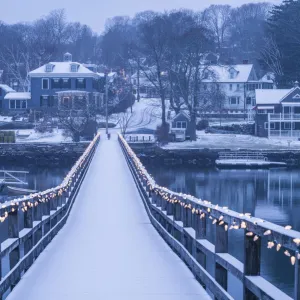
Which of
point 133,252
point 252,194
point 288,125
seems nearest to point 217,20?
point 288,125

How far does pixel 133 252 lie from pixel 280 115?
170ft

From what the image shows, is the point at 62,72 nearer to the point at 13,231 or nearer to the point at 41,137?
the point at 41,137

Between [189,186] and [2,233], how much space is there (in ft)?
72.5

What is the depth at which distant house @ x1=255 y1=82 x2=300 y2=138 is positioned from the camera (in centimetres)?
6088

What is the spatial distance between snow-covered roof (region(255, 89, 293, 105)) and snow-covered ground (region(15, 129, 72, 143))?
17.7 metres

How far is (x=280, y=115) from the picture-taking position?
60594 millimetres

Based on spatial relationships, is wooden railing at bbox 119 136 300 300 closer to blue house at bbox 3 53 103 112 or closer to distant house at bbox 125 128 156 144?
distant house at bbox 125 128 156 144

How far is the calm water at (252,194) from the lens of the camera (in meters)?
18.2

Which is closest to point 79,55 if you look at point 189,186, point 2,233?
point 189,186

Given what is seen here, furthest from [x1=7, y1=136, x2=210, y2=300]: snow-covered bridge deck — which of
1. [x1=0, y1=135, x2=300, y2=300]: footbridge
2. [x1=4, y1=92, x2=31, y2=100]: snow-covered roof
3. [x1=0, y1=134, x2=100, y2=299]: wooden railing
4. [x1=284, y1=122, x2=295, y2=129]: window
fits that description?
[x1=4, y1=92, x2=31, y2=100]: snow-covered roof

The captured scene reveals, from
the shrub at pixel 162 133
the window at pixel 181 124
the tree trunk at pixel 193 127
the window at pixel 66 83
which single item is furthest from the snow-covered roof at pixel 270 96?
the window at pixel 66 83

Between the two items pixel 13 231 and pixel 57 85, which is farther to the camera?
pixel 57 85

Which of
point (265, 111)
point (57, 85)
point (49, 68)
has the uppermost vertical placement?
point (49, 68)

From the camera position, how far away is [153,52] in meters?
65.1
